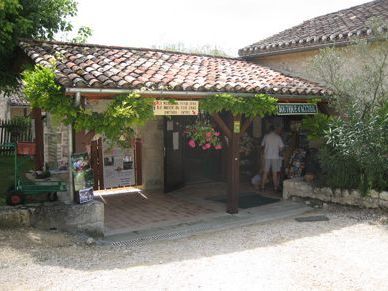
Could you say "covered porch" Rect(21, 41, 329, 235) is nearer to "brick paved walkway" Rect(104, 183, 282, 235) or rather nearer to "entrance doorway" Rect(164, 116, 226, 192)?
"brick paved walkway" Rect(104, 183, 282, 235)

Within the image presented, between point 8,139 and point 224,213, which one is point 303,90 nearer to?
point 224,213

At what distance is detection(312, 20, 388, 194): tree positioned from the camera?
8.57 meters

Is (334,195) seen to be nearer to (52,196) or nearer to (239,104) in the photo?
(239,104)

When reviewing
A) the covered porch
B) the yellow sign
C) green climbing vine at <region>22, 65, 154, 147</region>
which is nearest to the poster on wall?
the covered porch

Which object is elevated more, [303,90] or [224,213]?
[303,90]

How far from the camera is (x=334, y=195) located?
30.7 ft

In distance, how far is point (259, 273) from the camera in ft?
17.9

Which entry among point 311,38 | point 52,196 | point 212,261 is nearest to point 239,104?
point 212,261

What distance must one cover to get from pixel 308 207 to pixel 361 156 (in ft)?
5.63

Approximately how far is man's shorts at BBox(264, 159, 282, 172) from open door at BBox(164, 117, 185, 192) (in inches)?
90.7

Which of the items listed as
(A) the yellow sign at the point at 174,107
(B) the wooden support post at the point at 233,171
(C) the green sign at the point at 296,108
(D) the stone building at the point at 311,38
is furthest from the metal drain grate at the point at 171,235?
(D) the stone building at the point at 311,38

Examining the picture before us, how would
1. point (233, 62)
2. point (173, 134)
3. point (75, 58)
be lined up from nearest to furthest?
1. point (75, 58)
2. point (173, 134)
3. point (233, 62)

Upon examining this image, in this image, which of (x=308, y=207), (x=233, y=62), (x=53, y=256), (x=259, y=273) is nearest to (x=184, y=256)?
(x=259, y=273)

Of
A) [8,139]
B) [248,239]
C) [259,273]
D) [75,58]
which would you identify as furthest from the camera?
[8,139]
